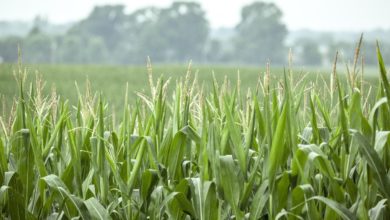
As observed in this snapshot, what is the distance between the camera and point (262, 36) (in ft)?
308

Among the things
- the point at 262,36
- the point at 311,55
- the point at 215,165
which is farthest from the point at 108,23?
the point at 215,165

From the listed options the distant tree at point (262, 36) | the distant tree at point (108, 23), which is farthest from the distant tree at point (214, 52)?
the distant tree at point (108, 23)

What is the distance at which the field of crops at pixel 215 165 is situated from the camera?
266 centimetres

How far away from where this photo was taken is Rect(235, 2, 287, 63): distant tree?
9150cm

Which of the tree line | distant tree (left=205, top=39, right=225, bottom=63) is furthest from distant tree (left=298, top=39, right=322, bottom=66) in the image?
distant tree (left=205, top=39, right=225, bottom=63)

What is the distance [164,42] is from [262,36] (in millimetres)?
14492

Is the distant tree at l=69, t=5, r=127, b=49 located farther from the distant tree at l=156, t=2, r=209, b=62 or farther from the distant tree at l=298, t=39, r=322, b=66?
the distant tree at l=298, t=39, r=322, b=66

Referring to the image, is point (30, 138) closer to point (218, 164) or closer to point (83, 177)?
point (83, 177)

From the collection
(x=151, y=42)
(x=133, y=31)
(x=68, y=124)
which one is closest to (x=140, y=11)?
(x=133, y=31)

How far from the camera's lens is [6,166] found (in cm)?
322

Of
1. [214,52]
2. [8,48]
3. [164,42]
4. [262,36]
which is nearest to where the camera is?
[8,48]

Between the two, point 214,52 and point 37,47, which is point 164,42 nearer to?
point 214,52

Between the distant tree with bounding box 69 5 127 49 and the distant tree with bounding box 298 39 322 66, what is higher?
the distant tree with bounding box 69 5 127 49

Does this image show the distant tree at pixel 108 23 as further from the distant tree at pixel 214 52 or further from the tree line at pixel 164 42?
the distant tree at pixel 214 52
